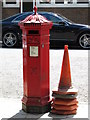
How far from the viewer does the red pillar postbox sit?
5.25 m

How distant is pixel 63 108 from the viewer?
536cm

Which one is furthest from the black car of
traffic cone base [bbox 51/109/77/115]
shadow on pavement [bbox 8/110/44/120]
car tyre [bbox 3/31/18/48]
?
shadow on pavement [bbox 8/110/44/120]

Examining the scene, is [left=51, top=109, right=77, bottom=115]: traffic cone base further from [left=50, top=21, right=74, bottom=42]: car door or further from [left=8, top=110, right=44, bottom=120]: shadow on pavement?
[left=50, top=21, right=74, bottom=42]: car door

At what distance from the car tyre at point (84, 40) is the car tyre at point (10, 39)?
269 cm

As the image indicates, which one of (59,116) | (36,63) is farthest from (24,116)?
(36,63)

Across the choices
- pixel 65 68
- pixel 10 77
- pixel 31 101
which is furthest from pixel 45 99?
pixel 10 77

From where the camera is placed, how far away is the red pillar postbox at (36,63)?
525cm

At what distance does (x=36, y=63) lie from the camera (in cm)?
533

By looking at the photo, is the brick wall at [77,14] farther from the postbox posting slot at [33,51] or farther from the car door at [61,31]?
the postbox posting slot at [33,51]

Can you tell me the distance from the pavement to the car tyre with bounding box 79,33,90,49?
1.12 meters

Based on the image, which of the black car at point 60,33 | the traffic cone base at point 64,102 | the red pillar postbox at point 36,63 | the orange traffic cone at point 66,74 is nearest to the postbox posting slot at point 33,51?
the red pillar postbox at point 36,63

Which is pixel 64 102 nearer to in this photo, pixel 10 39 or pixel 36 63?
pixel 36 63

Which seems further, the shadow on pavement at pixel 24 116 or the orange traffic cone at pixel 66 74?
the orange traffic cone at pixel 66 74

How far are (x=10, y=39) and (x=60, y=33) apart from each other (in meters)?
2.12
